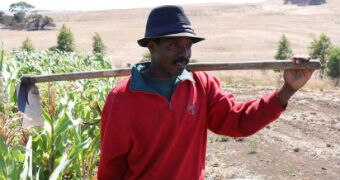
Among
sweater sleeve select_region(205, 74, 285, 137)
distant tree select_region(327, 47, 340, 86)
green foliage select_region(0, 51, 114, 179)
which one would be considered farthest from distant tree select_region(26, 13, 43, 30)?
sweater sleeve select_region(205, 74, 285, 137)

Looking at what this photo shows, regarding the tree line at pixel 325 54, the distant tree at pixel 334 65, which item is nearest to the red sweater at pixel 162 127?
the tree line at pixel 325 54

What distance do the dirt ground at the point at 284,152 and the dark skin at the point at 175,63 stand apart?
11.5 ft

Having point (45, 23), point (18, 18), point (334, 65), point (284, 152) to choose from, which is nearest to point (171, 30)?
point (284, 152)

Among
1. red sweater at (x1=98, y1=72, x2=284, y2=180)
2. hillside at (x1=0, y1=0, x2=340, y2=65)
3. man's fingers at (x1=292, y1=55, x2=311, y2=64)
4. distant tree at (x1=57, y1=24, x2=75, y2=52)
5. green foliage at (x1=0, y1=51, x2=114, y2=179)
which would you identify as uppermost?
man's fingers at (x1=292, y1=55, x2=311, y2=64)

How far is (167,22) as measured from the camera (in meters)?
2.11

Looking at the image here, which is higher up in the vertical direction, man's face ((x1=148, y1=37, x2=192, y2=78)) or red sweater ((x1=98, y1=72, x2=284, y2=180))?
man's face ((x1=148, y1=37, x2=192, y2=78))

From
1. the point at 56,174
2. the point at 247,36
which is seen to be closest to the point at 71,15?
the point at 247,36

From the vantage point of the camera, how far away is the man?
2.10 metres

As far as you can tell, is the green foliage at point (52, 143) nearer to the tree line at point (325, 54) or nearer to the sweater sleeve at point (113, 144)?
the sweater sleeve at point (113, 144)

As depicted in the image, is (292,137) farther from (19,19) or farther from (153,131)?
(19,19)

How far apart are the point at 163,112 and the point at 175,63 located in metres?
0.19

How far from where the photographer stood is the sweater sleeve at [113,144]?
2092mm

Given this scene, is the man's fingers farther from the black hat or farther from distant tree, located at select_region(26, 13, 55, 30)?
distant tree, located at select_region(26, 13, 55, 30)

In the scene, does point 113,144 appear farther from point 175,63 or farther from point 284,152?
point 284,152
